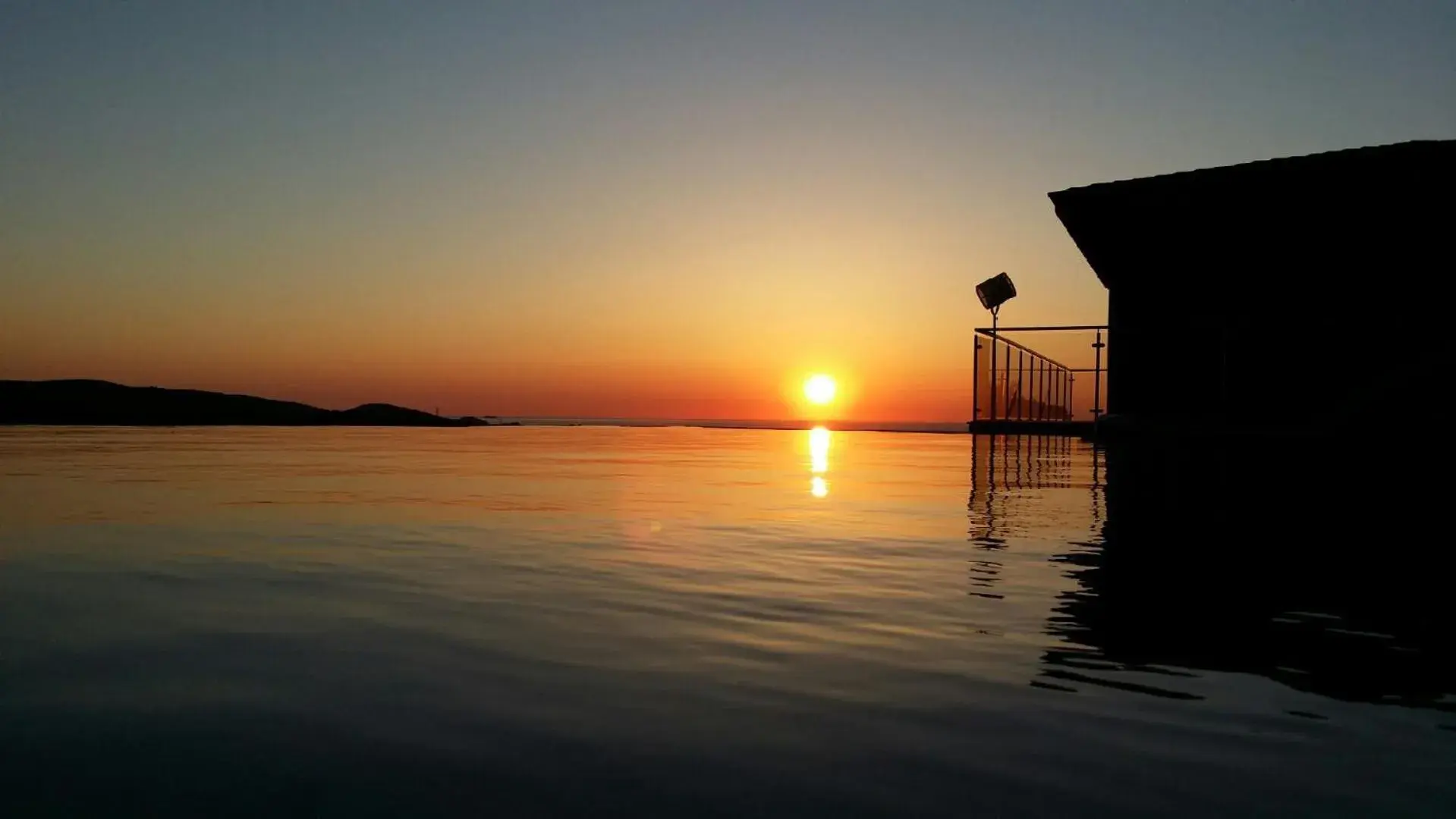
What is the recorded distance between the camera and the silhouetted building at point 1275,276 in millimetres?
14297

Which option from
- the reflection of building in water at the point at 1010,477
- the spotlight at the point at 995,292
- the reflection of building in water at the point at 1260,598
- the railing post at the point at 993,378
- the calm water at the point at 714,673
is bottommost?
the calm water at the point at 714,673

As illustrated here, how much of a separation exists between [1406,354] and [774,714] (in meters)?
14.6

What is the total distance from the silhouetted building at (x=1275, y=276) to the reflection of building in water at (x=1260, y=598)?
378 centimetres

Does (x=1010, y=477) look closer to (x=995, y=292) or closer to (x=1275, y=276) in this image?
(x=1275, y=276)

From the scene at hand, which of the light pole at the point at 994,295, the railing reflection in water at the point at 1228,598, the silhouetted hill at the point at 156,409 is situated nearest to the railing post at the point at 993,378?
the light pole at the point at 994,295

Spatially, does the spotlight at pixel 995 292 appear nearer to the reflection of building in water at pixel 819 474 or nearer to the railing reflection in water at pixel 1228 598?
the reflection of building in water at pixel 819 474

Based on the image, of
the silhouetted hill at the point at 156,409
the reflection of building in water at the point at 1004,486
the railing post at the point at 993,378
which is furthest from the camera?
the silhouetted hill at the point at 156,409

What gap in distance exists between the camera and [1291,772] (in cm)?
314

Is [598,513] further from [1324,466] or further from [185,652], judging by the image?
[1324,466]

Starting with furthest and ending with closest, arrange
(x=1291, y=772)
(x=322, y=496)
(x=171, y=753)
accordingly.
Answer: (x=322, y=496), (x=171, y=753), (x=1291, y=772)

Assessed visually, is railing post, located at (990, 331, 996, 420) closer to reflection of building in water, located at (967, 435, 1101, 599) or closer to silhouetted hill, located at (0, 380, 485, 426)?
reflection of building in water, located at (967, 435, 1101, 599)

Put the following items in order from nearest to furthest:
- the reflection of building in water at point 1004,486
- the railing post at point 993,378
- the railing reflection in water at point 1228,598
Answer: the railing reflection in water at point 1228,598
the reflection of building in water at point 1004,486
the railing post at point 993,378

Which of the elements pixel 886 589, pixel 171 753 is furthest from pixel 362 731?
pixel 886 589

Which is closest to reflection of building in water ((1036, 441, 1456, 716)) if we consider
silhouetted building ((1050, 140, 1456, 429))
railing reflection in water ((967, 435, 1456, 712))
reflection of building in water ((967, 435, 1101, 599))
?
railing reflection in water ((967, 435, 1456, 712))
